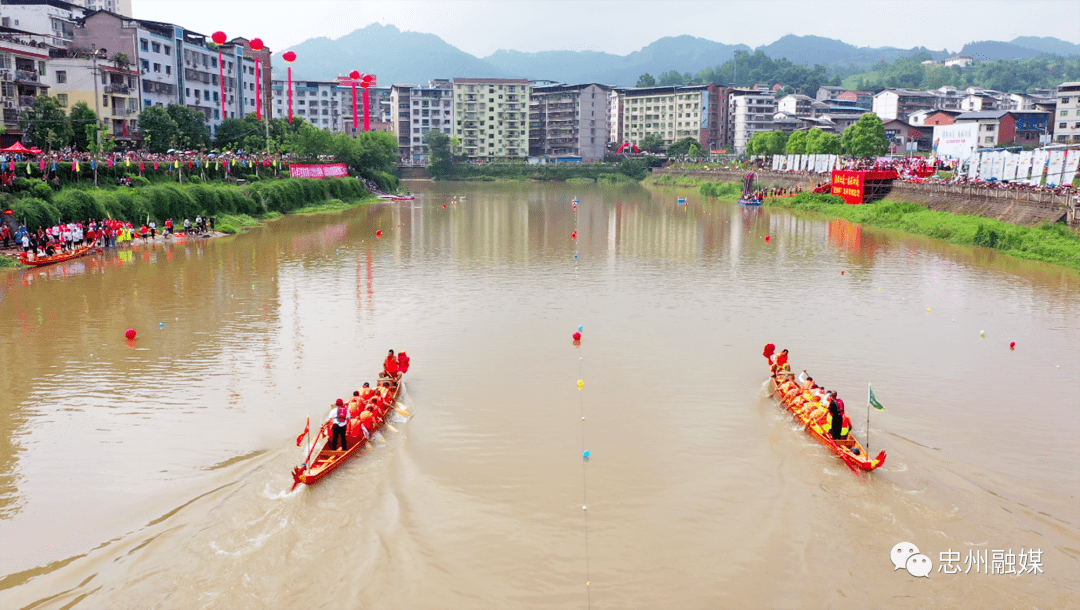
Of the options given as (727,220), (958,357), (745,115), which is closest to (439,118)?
(745,115)

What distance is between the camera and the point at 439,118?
15000 centimetres

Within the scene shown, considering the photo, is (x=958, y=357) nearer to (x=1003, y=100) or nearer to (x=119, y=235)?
(x=119, y=235)

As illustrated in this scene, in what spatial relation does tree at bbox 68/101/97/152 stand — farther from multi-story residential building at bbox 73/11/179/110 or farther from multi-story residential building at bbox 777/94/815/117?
multi-story residential building at bbox 777/94/815/117

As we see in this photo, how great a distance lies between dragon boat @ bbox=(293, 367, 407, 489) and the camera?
13.2 meters

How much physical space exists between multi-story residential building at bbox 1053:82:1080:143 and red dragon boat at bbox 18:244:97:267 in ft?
313

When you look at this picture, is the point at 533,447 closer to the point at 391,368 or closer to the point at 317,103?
the point at 391,368

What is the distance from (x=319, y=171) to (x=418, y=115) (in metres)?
84.5

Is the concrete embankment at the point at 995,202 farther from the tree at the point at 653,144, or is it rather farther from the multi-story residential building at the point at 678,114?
the multi-story residential building at the point at 678,114

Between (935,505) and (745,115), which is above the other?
(745,115)

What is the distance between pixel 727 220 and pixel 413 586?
Result: 53.2 metres

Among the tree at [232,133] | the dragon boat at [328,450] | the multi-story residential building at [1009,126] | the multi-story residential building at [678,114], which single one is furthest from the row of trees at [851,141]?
the dragon boat at [328,450]

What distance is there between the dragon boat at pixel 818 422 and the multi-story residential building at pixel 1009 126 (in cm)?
8492

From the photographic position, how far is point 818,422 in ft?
51.0

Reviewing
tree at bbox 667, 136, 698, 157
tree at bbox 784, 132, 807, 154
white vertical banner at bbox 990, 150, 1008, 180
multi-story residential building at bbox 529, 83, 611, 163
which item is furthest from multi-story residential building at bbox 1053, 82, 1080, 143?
multi-story residential building at bbox 529, 83, 611, 163
